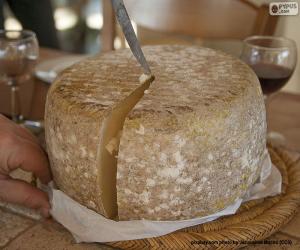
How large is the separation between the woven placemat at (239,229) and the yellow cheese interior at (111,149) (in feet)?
0.25

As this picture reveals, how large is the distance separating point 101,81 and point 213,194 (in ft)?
0.97

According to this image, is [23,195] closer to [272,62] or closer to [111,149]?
[111,149]

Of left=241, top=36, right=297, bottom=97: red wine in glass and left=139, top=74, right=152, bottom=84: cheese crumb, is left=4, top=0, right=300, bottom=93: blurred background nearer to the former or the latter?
left=241, top=36, right=297, bottom=97: red wine in glass

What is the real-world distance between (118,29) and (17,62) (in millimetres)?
952

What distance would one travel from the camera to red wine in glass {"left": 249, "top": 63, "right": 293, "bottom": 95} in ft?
3.79

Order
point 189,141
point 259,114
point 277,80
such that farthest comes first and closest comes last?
1. point 277,80
2. point 259,114
3. point 189,141

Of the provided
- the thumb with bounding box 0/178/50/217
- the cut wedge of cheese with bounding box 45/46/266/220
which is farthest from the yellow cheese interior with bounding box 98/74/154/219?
the thumb with bounding box 0/178/50/217

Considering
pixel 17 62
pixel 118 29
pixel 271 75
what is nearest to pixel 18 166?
pixel 17 62

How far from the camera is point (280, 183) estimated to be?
3.23 ft

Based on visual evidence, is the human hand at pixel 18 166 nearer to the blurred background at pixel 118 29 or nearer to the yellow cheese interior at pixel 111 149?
the yellow cheese interior at pixel 111 149

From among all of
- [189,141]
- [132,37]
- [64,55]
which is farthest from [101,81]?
[64,55]

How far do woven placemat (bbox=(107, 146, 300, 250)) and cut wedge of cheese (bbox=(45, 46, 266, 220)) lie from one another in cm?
3

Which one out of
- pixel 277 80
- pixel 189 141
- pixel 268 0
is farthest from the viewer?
pixel 268 0

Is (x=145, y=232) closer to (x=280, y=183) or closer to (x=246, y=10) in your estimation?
(x=280, y=183)
